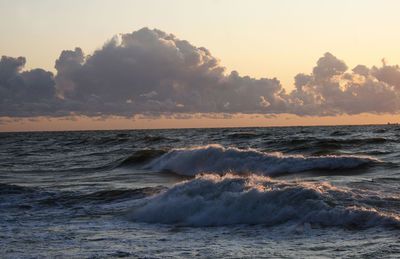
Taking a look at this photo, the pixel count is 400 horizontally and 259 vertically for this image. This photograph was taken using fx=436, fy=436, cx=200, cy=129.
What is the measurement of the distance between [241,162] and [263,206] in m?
11.6

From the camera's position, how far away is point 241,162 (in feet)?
67.7

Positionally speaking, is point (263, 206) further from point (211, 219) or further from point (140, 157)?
point (140, 157)

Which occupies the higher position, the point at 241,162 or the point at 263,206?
the point at 263,206

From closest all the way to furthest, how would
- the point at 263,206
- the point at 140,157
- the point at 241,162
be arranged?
the point at 263,206 → the point at 241,162 → the point at 140,157

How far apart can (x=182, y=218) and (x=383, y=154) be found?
17007mm

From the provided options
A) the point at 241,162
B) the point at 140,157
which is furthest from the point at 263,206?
the point at 140,157

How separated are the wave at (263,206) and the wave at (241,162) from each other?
26.3 ft

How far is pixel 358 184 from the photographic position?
12.7 m

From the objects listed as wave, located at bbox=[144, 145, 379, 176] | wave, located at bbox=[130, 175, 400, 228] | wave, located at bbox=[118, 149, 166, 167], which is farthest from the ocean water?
wave, located at bbox=[118, 149, 166, 167]

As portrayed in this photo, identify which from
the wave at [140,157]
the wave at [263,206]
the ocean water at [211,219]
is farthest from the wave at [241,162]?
the wave at [263,206]

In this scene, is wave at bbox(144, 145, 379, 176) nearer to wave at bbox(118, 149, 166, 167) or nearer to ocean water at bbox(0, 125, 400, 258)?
wave at bbox(118, 149, 166, 167)

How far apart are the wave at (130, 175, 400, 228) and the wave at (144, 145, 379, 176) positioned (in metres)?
8.02

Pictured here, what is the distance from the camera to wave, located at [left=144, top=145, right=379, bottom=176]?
1858cm

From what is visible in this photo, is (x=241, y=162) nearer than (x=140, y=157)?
Yes
